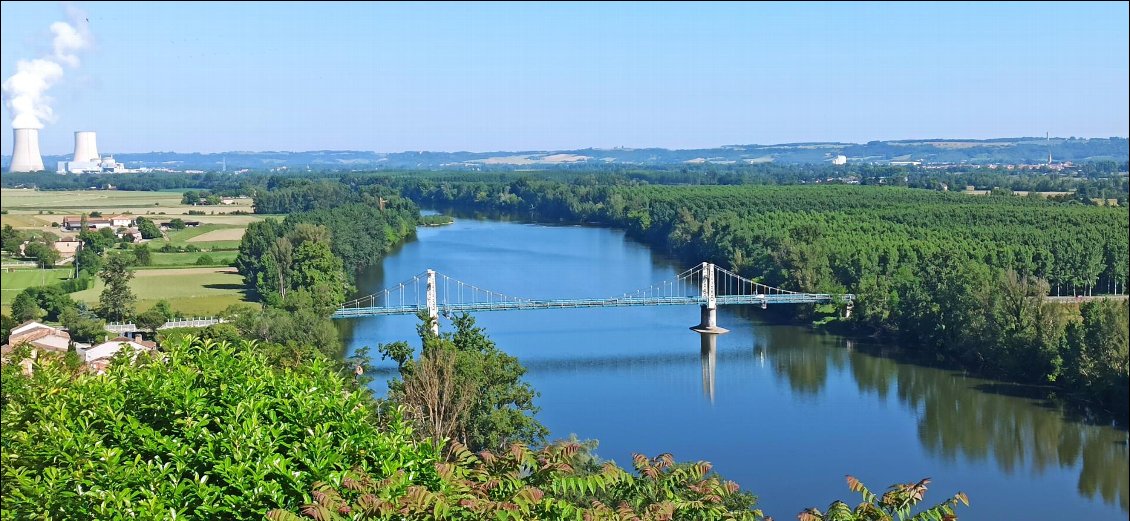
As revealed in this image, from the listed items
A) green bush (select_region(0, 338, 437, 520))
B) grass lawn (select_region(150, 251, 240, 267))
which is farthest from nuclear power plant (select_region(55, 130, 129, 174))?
green bush (select_region(0, 338, 437, 520))

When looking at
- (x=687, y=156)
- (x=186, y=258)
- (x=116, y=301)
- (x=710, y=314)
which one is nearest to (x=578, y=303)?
(x=710, y=314)

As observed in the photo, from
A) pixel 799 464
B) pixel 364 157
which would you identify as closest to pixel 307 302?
pixel 799 464

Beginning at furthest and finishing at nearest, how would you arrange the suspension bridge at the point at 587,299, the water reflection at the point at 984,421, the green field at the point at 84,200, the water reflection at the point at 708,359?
the green field at the point at 84,200 → the suspension bridge at the point at 587,299 → the water reflection at the point at 708,359 → the water reflection at the point at 984,421

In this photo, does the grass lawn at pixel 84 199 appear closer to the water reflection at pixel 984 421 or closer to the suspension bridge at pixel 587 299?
the suspension bridge at pixel 587 299

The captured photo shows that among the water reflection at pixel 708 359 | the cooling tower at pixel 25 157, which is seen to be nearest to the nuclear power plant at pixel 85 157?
the cooling tower at pixel 25 157

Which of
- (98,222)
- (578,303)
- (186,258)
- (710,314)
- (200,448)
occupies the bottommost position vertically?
(710,314)

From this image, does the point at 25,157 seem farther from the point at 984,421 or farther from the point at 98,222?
the point at 984,421
